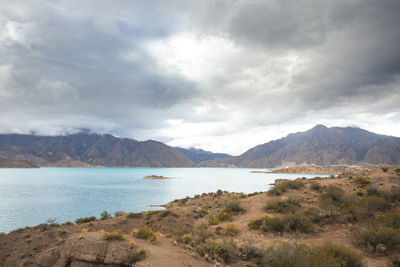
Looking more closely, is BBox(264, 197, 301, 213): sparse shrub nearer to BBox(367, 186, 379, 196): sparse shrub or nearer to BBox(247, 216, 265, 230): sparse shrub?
BBox(247, 216, 265, 230): sparse shrub

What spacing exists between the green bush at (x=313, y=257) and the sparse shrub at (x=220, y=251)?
4.83 feet

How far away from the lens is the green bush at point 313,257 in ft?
23.6

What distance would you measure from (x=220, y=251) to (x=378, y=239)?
735 cm

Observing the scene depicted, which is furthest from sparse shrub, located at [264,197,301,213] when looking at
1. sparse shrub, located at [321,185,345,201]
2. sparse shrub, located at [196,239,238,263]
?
sparse shrub, located at [196,239,238,263]

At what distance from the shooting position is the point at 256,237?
13.0m

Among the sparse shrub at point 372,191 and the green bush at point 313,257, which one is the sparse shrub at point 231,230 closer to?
the green bush at point 313,257

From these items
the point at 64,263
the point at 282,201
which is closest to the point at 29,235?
the point at 64,263

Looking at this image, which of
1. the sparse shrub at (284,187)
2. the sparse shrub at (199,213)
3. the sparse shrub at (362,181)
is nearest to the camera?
the sparse shrub at (362,181)

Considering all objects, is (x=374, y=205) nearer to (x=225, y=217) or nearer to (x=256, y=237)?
(x=256, y=237)

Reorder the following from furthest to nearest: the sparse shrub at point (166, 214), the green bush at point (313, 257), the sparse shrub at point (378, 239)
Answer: the sparse shrub at point (166, 214), the sparse shrub at point (378, 239), the green bush at point (313, 257)

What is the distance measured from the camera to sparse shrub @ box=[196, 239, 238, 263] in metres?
9.73

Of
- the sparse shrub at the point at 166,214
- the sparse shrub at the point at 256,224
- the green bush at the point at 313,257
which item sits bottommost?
the sparse shrub at the point at 166,214

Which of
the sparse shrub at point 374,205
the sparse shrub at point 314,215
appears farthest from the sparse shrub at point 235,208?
the sparse shrub at point 374,205

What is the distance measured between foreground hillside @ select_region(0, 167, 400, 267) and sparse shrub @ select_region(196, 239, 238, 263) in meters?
0.04
